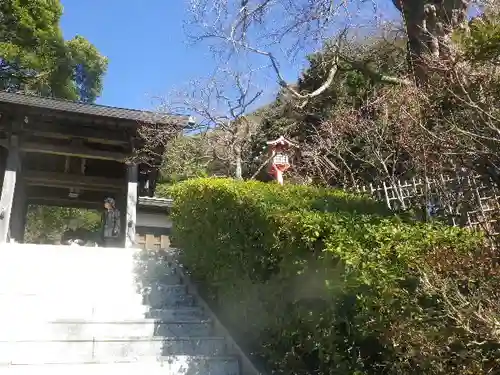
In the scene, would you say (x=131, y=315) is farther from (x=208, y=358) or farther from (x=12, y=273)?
(x=12, y=273)

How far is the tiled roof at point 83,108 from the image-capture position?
9.27 meters

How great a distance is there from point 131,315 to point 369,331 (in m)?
3.29

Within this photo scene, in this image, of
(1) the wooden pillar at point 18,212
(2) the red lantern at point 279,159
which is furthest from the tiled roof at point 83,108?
(1) the wooden pillar at point 18,212

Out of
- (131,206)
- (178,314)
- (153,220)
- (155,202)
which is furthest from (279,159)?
(153,220)

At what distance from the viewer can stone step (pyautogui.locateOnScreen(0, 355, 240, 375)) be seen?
3.86m

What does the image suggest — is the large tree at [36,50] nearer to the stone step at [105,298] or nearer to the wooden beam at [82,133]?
the wooden beam at [82,133]

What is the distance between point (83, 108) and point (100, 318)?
5849 millimetres

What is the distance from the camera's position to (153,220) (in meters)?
19.4

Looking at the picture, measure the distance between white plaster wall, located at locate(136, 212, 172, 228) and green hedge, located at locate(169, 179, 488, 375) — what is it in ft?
46.3

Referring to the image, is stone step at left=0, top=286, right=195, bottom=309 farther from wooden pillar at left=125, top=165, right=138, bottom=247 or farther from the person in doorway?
the person in doorway

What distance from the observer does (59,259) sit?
6.97 m

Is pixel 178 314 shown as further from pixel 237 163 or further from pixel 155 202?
pixel 155 202

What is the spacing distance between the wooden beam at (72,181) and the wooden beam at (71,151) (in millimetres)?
1295

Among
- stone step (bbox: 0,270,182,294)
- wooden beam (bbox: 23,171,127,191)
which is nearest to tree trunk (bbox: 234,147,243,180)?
wooden beam (bbox: 23,171,127,191)
